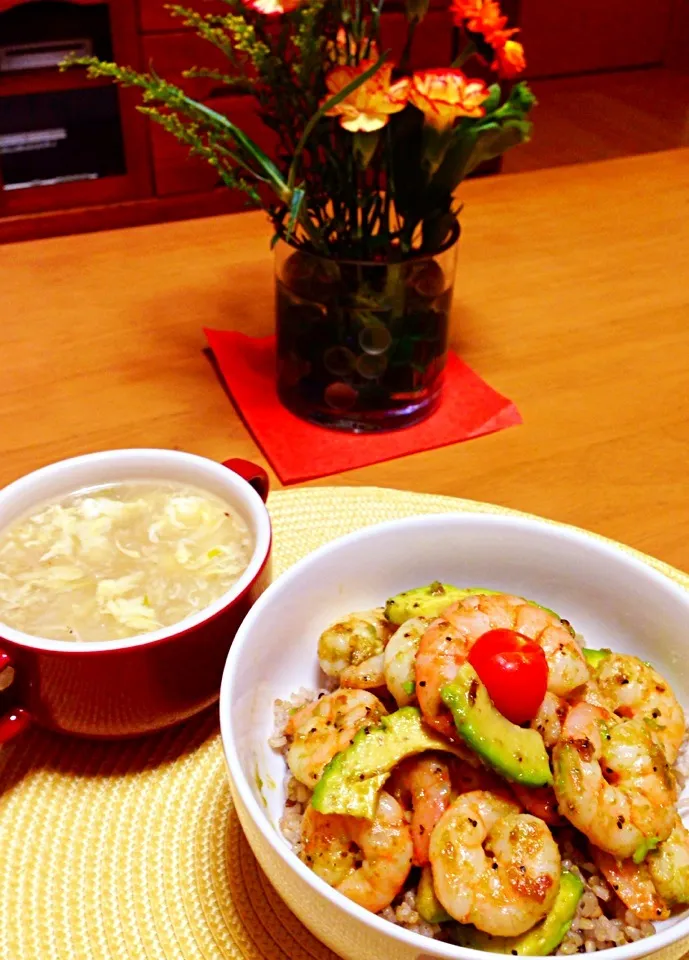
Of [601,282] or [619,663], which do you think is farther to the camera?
[601,282]

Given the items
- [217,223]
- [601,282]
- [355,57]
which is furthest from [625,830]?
[217,223]

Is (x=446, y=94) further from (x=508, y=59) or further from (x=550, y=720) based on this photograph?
(x=550, y=720)

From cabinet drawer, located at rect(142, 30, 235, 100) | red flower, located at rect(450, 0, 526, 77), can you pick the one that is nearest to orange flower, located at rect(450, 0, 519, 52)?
red flower, located at rect(450, 0, 526, 77)

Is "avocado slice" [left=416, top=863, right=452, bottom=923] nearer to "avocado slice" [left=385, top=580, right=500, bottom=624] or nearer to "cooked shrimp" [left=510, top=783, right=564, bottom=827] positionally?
"cooked shrimp" [left=510, top=783, right=564, bottom=827]

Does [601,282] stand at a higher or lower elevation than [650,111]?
higher

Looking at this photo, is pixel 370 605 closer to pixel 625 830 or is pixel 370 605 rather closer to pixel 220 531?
pixel 220 531

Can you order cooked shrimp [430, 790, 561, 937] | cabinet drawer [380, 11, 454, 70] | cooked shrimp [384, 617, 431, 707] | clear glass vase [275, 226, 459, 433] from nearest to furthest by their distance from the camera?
cooked shrimp [430, 790, 561, 937] → cooked shrimp [384, 617, 431, 707] → clear glass vase [275, 226, 459, 433] → cabinet drawer [380, 11, 454, 70]
